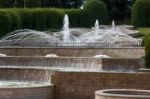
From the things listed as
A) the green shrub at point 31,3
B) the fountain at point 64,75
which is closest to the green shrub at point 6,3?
the green shrub at point 31,3

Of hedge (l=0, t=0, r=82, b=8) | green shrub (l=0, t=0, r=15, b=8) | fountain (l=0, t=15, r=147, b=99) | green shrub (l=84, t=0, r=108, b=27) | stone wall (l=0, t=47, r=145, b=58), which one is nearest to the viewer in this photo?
fountain (l=0, t=15, r=147, b=99)

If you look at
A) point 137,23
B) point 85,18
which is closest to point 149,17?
point 137,23

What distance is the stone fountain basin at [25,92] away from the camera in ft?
45.9

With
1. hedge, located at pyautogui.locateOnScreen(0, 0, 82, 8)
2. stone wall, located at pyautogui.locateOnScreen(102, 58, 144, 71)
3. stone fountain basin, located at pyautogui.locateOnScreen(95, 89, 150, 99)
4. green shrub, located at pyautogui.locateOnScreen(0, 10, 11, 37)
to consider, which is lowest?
stone fountain basin, located at pyautogui.locateOnScreen(95, 89, 150, 99)

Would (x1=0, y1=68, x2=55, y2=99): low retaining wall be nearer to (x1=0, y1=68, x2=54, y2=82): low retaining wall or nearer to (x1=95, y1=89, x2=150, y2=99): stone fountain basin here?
(x1=0, y1=68, x2=54, y2=82): low retaining wall

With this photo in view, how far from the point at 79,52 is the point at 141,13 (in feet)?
80.2

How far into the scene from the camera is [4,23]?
32.2 metres

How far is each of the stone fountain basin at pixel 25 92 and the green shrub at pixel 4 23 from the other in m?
17.8

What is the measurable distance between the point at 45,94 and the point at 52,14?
26.6 meters

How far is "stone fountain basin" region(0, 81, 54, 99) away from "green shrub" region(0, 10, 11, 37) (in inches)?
702

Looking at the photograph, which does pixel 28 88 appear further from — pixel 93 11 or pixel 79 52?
pixel 93 11

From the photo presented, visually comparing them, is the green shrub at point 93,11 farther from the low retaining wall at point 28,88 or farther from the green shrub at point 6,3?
the low retaining wall at point 28,88

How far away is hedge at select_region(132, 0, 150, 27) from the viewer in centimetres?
4550

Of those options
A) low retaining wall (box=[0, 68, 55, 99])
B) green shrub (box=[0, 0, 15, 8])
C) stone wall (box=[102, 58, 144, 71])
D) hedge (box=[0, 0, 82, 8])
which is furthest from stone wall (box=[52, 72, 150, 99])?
green shrub (box=[0, 0, 15, 8])
